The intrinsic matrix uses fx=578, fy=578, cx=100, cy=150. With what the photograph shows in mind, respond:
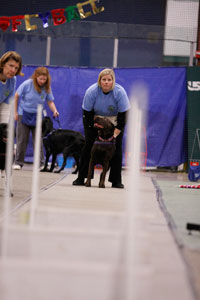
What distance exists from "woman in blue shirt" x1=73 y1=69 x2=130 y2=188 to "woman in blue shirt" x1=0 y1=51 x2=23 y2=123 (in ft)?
4.44

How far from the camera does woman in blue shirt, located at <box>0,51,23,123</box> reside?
4074 millimetres

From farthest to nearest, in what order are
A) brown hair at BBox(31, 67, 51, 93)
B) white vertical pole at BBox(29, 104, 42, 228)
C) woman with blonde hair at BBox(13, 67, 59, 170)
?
woman with blonde hair at BBox(13, 67, 59, 170) < brown hair at BBox(31, 67, 51, 93) < white vertical pole at BBox(29, 104, 42, 228)

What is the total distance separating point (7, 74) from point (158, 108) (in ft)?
16.6

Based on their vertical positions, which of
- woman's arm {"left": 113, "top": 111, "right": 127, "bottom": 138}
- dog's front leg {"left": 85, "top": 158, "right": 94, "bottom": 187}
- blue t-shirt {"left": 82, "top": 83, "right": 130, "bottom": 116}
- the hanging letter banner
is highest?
the hanging letter banner

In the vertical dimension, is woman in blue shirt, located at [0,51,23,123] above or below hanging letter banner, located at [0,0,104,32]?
below

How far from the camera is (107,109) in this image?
5.59m

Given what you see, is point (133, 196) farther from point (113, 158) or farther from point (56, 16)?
point (56, 16)

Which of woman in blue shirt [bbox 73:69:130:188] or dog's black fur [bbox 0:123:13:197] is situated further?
woman in blue shirt [bbox 73:69:130:188]

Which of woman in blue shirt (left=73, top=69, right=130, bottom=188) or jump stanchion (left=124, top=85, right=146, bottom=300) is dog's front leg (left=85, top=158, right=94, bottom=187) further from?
jump stanchion (left=124, top=85, right=146, bottom=300)

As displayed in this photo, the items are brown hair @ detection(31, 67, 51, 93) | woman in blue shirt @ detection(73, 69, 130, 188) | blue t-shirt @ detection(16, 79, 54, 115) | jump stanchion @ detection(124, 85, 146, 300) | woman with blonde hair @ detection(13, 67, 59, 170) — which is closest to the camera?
jump stanchion @ detection(124, 85, 146, 300)

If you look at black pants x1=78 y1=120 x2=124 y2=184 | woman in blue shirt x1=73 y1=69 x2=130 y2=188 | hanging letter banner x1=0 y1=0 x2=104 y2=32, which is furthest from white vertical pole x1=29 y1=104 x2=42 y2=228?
hanging letter banner x1=0 y1=0 x2=104 y2=32

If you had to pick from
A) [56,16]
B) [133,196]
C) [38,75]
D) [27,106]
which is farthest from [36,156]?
[56,16]

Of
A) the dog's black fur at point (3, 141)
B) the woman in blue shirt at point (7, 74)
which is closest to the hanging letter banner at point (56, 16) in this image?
the woman in blue shirt at point (7, 74)

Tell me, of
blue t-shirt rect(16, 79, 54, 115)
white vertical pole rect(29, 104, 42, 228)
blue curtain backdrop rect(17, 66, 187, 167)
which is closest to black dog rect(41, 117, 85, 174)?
blue curtain backdrop rect(17, 66, 187, 167)
